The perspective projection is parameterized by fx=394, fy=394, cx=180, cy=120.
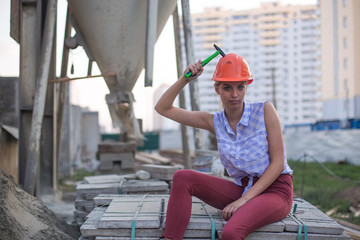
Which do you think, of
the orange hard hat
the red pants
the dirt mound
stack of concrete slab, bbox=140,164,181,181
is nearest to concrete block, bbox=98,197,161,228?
the red pants

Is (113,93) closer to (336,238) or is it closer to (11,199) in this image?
(11,199)

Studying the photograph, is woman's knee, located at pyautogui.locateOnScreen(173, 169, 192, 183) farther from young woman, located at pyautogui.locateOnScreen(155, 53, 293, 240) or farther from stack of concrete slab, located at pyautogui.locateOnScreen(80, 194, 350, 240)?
stack of concrete slab, located at pyautogui.locateOnScreen(80, 194, 350, 240)

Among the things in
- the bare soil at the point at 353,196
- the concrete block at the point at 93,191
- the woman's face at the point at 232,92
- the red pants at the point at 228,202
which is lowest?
the bare soil at the point at 353,196

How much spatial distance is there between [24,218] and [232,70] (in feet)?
6.72

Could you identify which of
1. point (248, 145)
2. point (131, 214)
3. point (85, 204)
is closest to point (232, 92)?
point (248, 145)

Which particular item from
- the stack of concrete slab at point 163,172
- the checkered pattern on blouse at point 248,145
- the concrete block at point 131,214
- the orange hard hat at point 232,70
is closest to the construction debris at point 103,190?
the stack of concrete slab at point 163,172

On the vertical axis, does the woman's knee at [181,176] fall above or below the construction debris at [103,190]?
above

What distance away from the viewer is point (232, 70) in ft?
8.67

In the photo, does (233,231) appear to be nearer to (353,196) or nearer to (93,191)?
(93,191)

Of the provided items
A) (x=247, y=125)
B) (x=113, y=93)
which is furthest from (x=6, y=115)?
(x=247, y=125)

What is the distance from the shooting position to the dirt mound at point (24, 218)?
9.25ft

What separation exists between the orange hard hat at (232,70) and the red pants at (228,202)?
2.29 feet

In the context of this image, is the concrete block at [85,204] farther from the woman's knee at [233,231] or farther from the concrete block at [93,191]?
the woman's knee at [233,231]

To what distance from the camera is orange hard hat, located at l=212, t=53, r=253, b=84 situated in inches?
103
